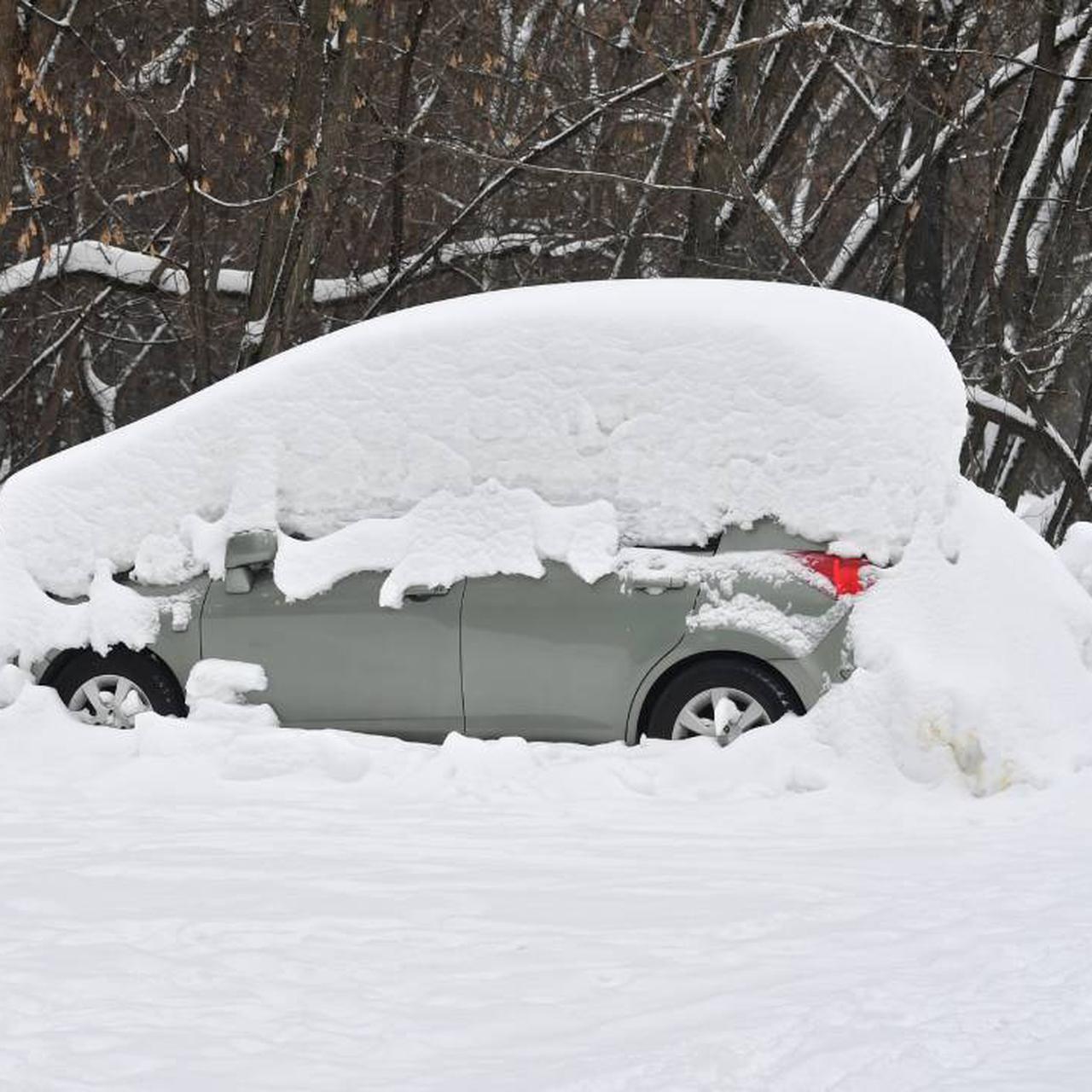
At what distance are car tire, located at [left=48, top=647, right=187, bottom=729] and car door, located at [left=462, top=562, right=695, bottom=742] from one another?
124 centimetres

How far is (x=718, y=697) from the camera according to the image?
22.2 ft

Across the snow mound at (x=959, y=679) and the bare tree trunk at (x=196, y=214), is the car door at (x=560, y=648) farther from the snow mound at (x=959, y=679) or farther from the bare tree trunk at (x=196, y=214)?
the bare tree trunk at (x=196, y=214)

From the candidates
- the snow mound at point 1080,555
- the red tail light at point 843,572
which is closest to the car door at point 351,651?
the red tail light at point 843,572

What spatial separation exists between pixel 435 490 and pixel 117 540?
52.7 inches

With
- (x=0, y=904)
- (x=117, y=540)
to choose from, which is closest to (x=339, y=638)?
(x=117, y=540)

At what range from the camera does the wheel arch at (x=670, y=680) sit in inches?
265

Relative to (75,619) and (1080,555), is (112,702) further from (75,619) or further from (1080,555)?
(1080,555)

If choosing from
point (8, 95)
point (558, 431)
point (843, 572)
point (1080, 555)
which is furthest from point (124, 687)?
point (8, 95)

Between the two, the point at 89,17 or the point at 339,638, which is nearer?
the point at 339,638

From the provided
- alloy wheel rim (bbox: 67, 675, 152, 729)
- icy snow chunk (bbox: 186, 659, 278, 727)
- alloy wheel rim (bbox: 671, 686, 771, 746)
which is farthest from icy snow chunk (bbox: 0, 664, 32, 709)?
alloy wheel rim (bbox: 671, 686, 771, 746)

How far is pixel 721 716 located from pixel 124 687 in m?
2.38

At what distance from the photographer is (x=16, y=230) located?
661 inches

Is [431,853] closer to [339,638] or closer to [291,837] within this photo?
[291,837]

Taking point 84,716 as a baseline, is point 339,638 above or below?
above
